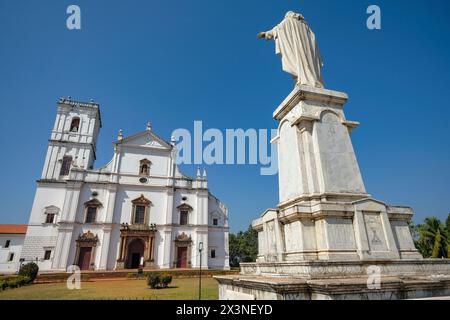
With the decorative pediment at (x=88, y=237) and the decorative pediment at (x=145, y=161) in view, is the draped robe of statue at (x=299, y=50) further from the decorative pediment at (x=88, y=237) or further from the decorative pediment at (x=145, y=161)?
the decorative pediment at (x=88, y=237)

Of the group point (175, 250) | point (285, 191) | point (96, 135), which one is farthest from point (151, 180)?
point (285, 191)

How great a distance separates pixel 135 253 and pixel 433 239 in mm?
34010

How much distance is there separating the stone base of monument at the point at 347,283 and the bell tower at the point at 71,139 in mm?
32050

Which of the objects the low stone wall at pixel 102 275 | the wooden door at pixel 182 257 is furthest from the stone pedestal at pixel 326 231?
the wooden door at pixel 182 257

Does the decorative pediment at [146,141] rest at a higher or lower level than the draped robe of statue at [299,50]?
higher

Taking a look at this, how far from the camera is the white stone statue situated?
6.69m

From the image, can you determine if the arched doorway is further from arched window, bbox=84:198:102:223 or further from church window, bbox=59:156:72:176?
church window, bbox=59:156:72:176

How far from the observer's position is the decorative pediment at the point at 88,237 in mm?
26656

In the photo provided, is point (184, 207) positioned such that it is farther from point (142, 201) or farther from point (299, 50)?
point (299, 50)

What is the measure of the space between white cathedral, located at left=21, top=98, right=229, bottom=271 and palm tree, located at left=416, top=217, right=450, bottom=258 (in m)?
23.3

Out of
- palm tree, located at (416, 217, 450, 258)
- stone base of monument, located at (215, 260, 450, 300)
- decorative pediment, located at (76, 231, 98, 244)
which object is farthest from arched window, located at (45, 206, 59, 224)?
palm tree, located at (416, 217, 450, 258)

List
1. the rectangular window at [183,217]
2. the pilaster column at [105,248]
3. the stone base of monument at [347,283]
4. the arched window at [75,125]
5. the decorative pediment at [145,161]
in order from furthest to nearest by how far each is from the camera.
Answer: the arched window at [75,125], the decorative pediment at [145,161], the rectangular window at [183,217], the pilaster column at [105,248], the stone base of monument at [347,283]
